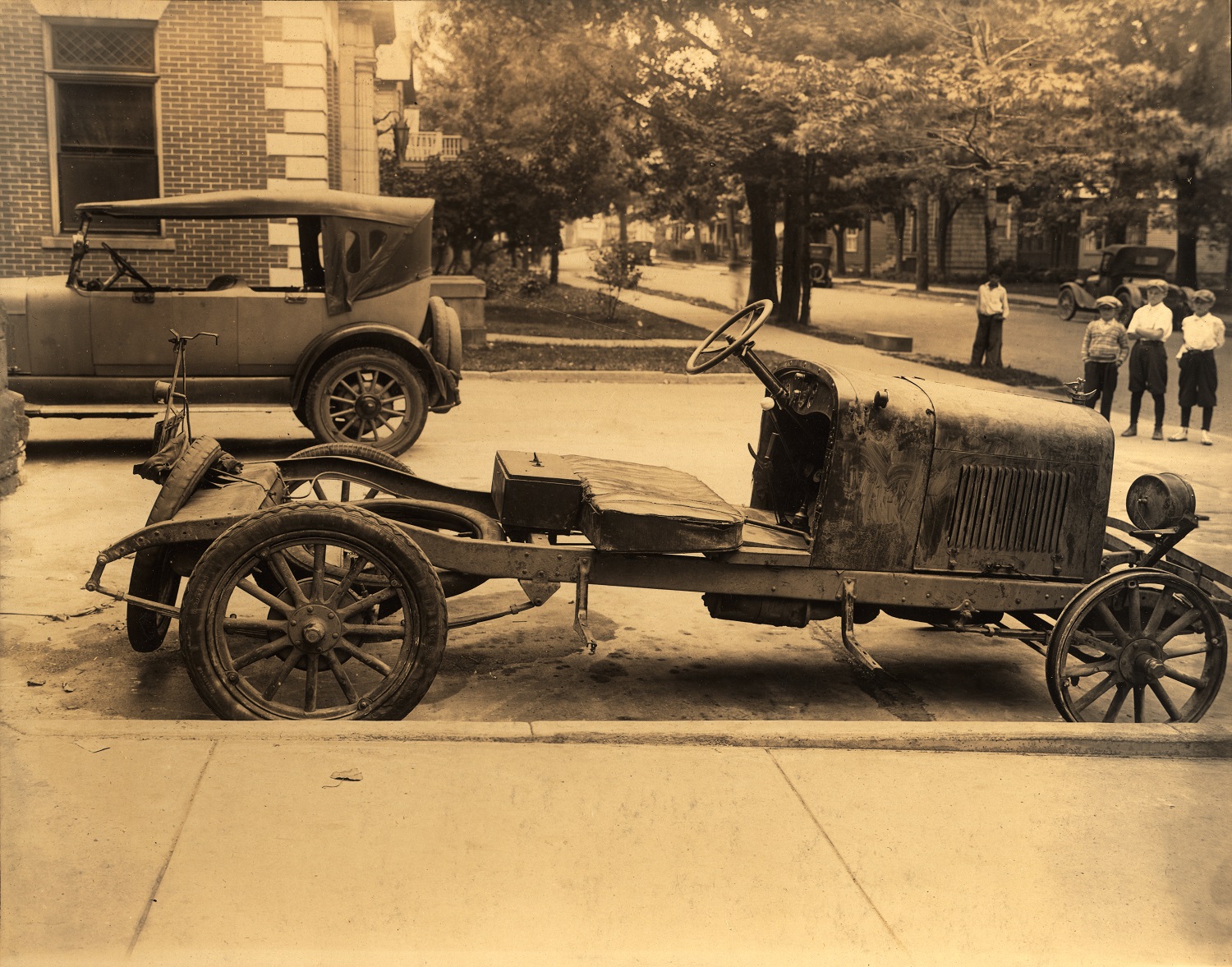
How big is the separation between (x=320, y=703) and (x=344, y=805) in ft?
3.84

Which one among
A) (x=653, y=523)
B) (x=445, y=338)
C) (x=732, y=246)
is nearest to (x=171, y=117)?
(x=445, y=338)

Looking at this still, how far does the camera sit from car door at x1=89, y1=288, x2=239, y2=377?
8.65 m

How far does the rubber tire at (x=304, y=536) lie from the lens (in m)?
3.87

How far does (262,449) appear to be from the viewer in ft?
30.2

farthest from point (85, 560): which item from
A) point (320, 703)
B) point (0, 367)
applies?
point (320, 703)

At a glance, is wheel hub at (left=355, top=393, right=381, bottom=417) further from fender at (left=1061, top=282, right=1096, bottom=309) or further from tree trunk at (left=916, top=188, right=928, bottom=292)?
fender at (left=1061, top=282, right=1096, bottom=309)

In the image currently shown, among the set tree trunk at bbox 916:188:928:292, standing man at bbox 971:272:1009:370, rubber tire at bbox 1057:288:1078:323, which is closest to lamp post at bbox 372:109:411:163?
tree trunk at bbox 916:188:928:292

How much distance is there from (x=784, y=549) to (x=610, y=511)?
69 centimetres

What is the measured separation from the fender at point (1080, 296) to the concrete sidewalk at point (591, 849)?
12.5 metres

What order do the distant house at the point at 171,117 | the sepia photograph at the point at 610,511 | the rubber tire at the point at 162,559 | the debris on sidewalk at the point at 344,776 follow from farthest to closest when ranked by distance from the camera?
the distant house at the point at 171,117
the rubber tire at the point at 162,559
the debris on sidewalk at the point at 344,776
the sepia photograph at the point at 610,511

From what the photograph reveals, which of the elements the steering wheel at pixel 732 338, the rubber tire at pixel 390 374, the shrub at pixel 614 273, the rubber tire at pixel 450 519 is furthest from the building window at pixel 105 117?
the steering wheel at pixel 732 338

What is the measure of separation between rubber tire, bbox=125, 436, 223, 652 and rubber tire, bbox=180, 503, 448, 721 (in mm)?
462

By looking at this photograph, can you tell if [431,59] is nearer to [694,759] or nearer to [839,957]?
[694,759]

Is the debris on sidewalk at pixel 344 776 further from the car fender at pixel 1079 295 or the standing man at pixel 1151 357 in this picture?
the car fender at pixel 1079 295
